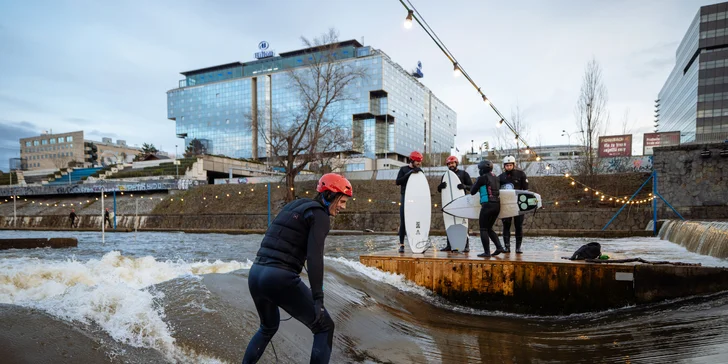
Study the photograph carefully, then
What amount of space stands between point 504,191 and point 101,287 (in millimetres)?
7040

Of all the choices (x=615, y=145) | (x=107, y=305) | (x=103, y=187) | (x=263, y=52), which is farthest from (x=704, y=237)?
(x=263, y=52)

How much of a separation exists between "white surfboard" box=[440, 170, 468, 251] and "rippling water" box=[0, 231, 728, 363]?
7.10ft

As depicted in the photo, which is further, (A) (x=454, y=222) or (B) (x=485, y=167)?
(A) (x=454, y=222)

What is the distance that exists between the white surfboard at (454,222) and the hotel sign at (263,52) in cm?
8687

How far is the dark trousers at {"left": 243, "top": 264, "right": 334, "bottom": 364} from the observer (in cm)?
310

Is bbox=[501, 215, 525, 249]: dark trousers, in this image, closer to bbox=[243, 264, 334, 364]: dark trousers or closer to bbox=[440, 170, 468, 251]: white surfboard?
bbox=[440, 170, 468, 251]: white surfboard

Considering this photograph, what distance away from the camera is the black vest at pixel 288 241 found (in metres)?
3.17

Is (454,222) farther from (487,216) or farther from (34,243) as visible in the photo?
(34,243)

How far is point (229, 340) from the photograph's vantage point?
409 centimetres

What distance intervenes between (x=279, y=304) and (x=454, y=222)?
6515 mm

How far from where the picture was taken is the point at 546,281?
6.95 metres

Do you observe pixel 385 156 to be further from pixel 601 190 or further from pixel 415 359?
pixel 415 359

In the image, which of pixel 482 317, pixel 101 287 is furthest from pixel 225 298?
pixel 482 317

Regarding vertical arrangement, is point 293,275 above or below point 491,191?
below
